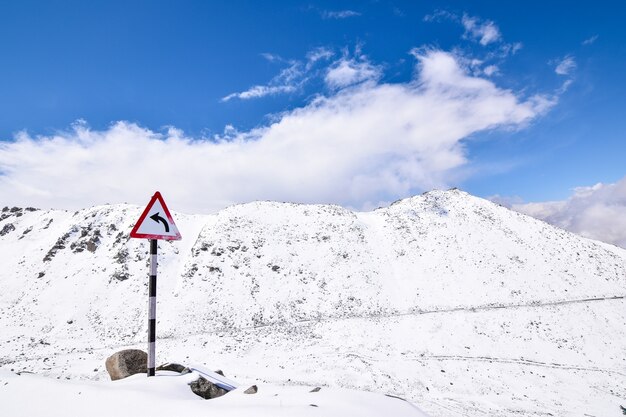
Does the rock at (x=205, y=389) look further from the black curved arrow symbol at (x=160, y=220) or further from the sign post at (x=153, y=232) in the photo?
the black curved arrow symbol at (x=160, y=220)

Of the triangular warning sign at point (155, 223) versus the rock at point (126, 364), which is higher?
the triangular warning sign at point (155, 223)

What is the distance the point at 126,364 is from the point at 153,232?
190 inches

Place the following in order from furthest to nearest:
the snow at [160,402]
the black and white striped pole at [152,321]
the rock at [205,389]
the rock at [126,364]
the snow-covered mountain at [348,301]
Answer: the snow-covered mountain at [348,301] < the rock at [126,364] < the black and white striped pole at [152,321] < the rock at [205,389] < the snow at [160,402]

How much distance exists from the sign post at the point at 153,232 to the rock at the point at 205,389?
3.57 ft

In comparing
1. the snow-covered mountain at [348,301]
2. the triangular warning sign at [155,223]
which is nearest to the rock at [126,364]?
the triangular warning sign at [155,223]

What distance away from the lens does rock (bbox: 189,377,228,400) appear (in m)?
8.04

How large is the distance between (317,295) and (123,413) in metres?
30.4

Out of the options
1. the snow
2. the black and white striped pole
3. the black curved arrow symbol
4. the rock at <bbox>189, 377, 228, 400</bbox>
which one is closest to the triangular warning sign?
the black curved arrow symbol

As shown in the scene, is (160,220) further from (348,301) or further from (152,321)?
(348,301)

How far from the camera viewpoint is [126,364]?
10.5 metres

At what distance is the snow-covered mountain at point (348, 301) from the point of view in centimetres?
1997

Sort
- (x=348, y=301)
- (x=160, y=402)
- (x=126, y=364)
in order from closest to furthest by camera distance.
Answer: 1. (x=160, y=402)
2. (x=126, y=364)
3. (x=348, y=301)

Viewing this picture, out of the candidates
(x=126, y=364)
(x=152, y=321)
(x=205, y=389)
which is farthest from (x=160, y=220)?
(x=126, y=364)

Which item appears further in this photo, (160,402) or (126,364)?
(126,364)
